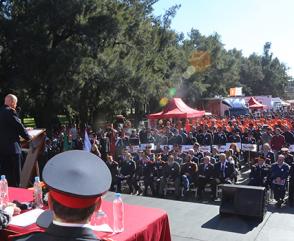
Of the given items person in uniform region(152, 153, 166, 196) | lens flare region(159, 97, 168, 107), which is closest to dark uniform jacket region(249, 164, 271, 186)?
person in uniform region(152, 153, 166, 196)

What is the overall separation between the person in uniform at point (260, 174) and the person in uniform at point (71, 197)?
9282 millimetres

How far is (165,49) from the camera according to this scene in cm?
3516

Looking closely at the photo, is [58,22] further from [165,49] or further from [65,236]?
[65,236]

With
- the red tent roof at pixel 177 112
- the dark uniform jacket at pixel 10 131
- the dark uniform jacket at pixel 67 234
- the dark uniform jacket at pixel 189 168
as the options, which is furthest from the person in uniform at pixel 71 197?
the red tent roof at pixel 177 112

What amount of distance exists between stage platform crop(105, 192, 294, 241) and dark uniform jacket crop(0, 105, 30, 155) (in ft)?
5.34

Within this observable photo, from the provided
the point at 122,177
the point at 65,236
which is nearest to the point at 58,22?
the point at 122,177

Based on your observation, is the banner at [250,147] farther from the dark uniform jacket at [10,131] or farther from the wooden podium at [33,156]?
the dark uniform jacket at [10,131]

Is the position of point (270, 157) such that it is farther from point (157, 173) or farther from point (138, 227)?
point (138, 227)

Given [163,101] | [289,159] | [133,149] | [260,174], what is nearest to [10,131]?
[260,174]

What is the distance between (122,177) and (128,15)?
13.7 metres

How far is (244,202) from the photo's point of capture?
729 cm

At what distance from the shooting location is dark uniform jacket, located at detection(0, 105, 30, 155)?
16.9 feet

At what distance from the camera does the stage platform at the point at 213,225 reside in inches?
228

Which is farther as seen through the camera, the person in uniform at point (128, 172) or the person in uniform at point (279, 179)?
the person in uniform at point (128, 172)
